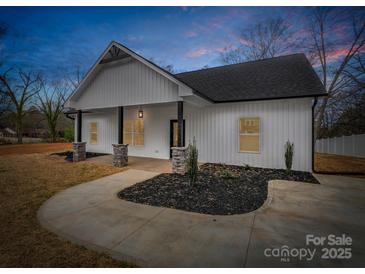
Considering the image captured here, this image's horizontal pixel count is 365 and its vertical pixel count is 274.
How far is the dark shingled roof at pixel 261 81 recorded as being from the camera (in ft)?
23.6

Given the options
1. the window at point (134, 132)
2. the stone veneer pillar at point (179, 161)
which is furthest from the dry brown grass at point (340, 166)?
the window at point (134, 132)

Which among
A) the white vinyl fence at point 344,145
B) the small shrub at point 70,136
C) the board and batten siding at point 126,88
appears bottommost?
the white vinyl fence at point 344,145

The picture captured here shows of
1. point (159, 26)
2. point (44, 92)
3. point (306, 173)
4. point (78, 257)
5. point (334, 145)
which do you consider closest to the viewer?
point (78, 257)

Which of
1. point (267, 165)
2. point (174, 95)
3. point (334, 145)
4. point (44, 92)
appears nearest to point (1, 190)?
point (174, 95)

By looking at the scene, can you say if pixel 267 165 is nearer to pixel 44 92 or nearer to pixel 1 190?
pixel 1 190

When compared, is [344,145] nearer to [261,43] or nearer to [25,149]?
[261,43]

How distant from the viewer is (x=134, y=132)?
11.0 metres

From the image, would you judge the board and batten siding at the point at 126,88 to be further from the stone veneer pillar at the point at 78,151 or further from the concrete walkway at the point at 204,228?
the concrete walkway at the point at 204,228

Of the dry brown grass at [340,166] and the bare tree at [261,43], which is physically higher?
the bare tree at [261,43]

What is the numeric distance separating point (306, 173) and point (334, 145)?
9615 mm

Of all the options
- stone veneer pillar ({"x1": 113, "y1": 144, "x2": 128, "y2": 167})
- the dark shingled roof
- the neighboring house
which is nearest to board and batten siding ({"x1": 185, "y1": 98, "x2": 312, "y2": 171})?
the neighboring house

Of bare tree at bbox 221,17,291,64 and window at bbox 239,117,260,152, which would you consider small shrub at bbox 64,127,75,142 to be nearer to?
bare tree at bbox 221,17,291,64

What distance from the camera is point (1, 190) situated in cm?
489

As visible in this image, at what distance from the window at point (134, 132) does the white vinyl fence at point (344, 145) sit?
1353 cm
